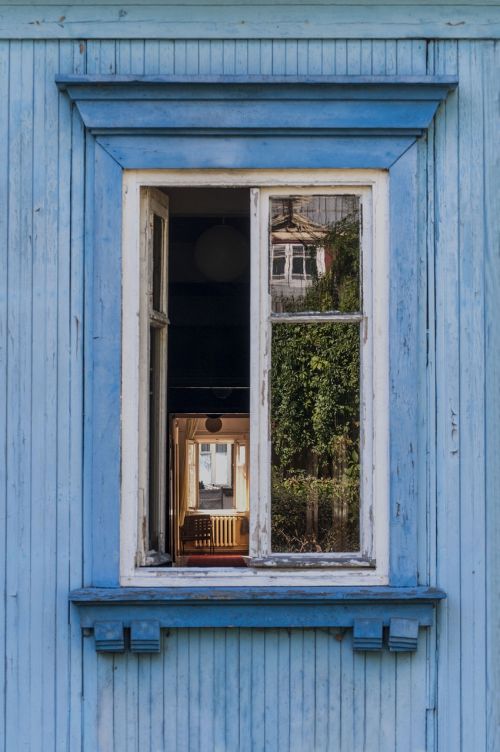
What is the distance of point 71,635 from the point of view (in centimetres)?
360

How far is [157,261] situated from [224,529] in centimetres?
1396

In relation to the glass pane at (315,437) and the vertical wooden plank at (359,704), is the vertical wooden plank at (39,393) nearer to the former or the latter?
the glass pane at (315,437)

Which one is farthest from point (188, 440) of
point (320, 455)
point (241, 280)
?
point (320, 455)

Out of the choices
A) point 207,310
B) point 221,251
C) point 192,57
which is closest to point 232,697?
point 192,57

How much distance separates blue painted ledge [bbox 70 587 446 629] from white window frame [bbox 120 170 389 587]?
69mm

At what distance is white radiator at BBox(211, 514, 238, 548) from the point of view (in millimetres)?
17062

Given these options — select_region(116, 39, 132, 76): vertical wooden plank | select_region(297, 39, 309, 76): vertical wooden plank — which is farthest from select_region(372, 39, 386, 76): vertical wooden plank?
select_region(116, 39, 132, 76): vertical wooden plank

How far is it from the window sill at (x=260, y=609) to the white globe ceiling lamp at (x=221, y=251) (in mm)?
3671

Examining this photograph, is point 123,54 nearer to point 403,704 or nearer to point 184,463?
point 403,704

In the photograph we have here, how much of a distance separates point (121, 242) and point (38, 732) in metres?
1.89

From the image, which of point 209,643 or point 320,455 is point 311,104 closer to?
point 320,455

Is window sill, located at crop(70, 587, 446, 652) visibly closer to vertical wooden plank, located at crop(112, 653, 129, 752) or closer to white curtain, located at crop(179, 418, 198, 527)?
vertical wooden plank, located at crop(112, 653, 129, 752)

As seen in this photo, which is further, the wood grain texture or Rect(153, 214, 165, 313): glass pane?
Rect(153, 214, 165, 313): glass pane

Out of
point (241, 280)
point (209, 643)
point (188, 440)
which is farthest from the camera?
point (188, 440)
